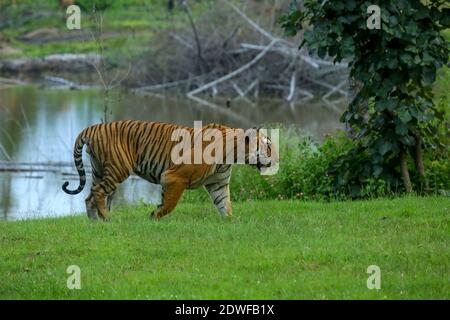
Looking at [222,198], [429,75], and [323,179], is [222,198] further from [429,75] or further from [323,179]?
[429,75]

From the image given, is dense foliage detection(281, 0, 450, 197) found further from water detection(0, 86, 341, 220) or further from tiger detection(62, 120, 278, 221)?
water detection(0, 86, 341, 220)

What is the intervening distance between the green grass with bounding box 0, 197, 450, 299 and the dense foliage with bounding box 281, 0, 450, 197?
1.01 metres

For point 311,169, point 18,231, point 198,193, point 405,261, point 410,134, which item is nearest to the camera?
point 405,261

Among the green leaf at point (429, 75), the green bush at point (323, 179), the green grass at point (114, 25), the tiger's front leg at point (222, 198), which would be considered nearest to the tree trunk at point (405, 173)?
the green bush at point (323, 179)

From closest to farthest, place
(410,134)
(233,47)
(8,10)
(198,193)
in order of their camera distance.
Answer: (410,134), (198,193), (233,47), (8,10)

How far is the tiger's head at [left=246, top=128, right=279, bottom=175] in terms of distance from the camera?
37.8 ft

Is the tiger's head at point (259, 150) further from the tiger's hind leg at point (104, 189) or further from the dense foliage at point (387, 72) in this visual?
the tiger's hind leg at point (104, 189)

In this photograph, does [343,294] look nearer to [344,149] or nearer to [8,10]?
[344,149]

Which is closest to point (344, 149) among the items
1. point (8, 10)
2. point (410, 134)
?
point (410, 134)

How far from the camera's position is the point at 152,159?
11.7 m

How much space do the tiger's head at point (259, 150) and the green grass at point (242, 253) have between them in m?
0.65

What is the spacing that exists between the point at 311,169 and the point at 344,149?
0.61m

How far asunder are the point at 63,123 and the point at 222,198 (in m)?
15.8
